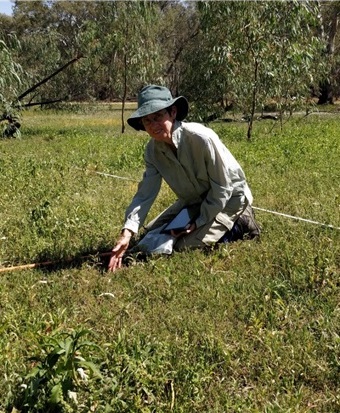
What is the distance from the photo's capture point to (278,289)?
11.6 ft

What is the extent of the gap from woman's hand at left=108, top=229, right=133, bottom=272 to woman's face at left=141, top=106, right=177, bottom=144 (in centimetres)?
72

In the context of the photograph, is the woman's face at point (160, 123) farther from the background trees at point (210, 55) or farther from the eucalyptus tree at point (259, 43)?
the eucalyptus tree at point (259, 43)

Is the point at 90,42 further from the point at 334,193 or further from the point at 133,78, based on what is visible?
the point at 334,193

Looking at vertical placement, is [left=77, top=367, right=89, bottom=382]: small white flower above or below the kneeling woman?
below

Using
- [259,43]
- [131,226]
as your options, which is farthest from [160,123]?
[259,43]

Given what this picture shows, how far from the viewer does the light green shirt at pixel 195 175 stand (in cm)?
421

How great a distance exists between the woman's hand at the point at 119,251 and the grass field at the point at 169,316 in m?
0.08

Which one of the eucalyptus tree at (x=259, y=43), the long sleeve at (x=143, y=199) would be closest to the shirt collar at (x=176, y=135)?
the long sleeve at (x=143, y=199)

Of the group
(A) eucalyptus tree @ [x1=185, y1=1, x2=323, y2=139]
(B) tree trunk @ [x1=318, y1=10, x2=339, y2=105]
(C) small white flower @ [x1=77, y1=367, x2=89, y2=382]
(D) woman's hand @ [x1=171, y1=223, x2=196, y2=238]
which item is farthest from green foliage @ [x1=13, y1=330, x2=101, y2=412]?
(B) tree trunk @ [x1=318, y1=10, x2=339, y2=105]

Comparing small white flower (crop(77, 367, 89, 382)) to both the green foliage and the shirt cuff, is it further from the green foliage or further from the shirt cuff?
the shirt cuff

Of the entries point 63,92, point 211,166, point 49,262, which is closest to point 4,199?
point 49,262

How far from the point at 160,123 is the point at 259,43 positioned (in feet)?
26.7

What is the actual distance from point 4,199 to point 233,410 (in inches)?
171

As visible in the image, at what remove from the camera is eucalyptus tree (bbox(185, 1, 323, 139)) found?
11.3m
